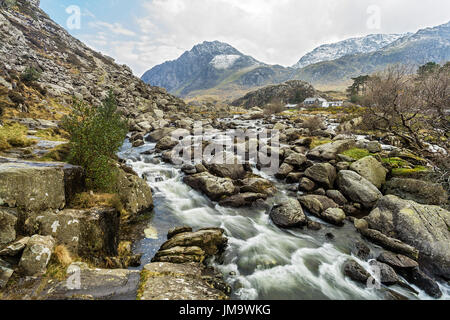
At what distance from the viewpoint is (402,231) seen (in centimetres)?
1106

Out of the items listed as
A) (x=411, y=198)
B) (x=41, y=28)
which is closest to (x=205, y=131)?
(x=411, y=198)

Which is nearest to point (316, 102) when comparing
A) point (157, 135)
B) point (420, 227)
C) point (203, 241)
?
point (157, 135)

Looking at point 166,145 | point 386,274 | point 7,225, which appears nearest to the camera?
point 7,225

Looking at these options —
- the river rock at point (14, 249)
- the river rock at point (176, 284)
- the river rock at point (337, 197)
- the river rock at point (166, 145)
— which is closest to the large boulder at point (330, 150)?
the river rock at point (337, 197)

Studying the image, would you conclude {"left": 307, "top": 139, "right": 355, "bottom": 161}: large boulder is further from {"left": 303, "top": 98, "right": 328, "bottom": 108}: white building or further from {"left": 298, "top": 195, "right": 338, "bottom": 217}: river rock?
{"left": 303, "top": 98, "right": 328, "bottom": 108}: white building

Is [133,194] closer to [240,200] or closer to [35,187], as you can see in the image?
[35,187]

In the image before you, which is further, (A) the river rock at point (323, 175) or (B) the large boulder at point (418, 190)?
(A) the river rock at point (323, 175)

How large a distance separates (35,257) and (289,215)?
39.2 ft

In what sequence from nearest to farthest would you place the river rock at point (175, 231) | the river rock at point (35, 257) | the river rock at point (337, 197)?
1. the river rock at point (35, 257)
2. the river rock at point (175, 231)
3. the river rock at point (337, 197)

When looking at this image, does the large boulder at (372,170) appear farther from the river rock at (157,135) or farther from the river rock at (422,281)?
the river rock at (157,135)

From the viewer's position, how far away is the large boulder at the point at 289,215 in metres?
13.0

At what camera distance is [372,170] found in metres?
16.7

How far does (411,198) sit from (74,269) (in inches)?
736

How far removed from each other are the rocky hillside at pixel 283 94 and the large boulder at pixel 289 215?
129 metres
